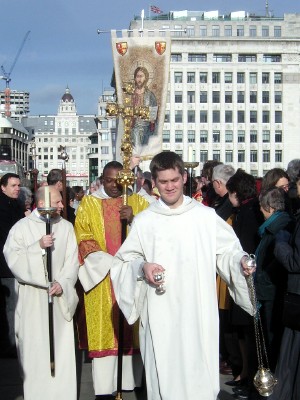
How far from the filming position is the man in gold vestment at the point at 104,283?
7203 mm

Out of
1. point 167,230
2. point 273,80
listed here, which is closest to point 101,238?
point 167,230

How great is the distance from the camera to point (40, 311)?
6.66 metres

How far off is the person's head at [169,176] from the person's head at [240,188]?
2533 mm

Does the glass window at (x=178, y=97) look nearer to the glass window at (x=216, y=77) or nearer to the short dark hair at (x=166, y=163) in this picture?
the glass window at (x=216, y=77)

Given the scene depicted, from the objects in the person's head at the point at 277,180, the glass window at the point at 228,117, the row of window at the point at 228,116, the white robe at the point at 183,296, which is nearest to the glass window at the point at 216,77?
the row of window at the point at 228,116

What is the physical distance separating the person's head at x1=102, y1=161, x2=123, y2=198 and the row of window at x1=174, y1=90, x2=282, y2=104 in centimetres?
8340

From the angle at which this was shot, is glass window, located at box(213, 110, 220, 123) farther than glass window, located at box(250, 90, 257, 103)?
Yes

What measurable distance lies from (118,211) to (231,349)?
2002 mm

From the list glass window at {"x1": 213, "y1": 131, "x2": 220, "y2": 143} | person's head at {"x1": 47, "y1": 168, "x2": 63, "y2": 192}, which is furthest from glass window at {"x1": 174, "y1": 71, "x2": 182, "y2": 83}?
person's head at {"x1": 47, "y1": 168, "x2": 63, "y2": 192}

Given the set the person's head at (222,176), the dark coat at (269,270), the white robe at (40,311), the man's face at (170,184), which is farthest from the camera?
the person's head at (222,176)

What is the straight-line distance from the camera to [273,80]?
3538 inches

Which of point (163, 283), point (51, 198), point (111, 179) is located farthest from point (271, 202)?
point (163, 283)

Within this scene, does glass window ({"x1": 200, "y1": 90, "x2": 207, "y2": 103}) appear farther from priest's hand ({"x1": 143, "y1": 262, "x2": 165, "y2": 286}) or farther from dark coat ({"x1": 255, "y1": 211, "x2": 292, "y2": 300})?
priest's hand ({"x1": 143, "y1": 262, "x2": 165, "y2": 286})

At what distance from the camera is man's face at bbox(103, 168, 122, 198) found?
7266 mm
